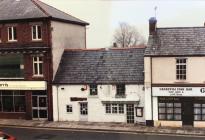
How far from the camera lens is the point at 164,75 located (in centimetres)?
3488

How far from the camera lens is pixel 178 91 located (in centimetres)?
3444

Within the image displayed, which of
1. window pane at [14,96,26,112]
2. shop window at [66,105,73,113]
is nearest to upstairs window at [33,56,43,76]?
window pane at [14,96,26,112]

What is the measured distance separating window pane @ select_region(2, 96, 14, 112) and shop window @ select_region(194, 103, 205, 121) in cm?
1766

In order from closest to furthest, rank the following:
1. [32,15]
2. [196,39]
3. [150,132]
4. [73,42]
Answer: [150,132], [196,39], [32,15], [73,42]

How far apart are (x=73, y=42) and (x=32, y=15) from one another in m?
6.25

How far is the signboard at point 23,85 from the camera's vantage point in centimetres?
3847

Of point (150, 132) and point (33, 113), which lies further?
point (33, 113)

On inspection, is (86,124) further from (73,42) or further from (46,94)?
(73,42)

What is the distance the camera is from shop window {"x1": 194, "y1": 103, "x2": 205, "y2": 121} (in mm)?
34125

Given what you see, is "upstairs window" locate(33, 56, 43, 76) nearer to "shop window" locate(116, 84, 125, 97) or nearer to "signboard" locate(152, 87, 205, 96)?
"shop window" locate(116, 84, 125, 97)

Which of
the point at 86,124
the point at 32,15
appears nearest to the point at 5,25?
the point at 32,15

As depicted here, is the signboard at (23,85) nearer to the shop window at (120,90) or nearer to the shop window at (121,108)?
the shop window at (120,90)

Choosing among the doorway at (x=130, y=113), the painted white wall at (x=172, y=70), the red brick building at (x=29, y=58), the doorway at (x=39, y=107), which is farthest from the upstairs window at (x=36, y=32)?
the painted white wall at (x=172, y=70)

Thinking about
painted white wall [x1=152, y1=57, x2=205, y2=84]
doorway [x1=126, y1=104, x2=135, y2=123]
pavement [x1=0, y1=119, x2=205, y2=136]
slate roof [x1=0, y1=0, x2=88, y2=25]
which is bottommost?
pavement [x1=0, y1=119, x2=205, y2=136]
